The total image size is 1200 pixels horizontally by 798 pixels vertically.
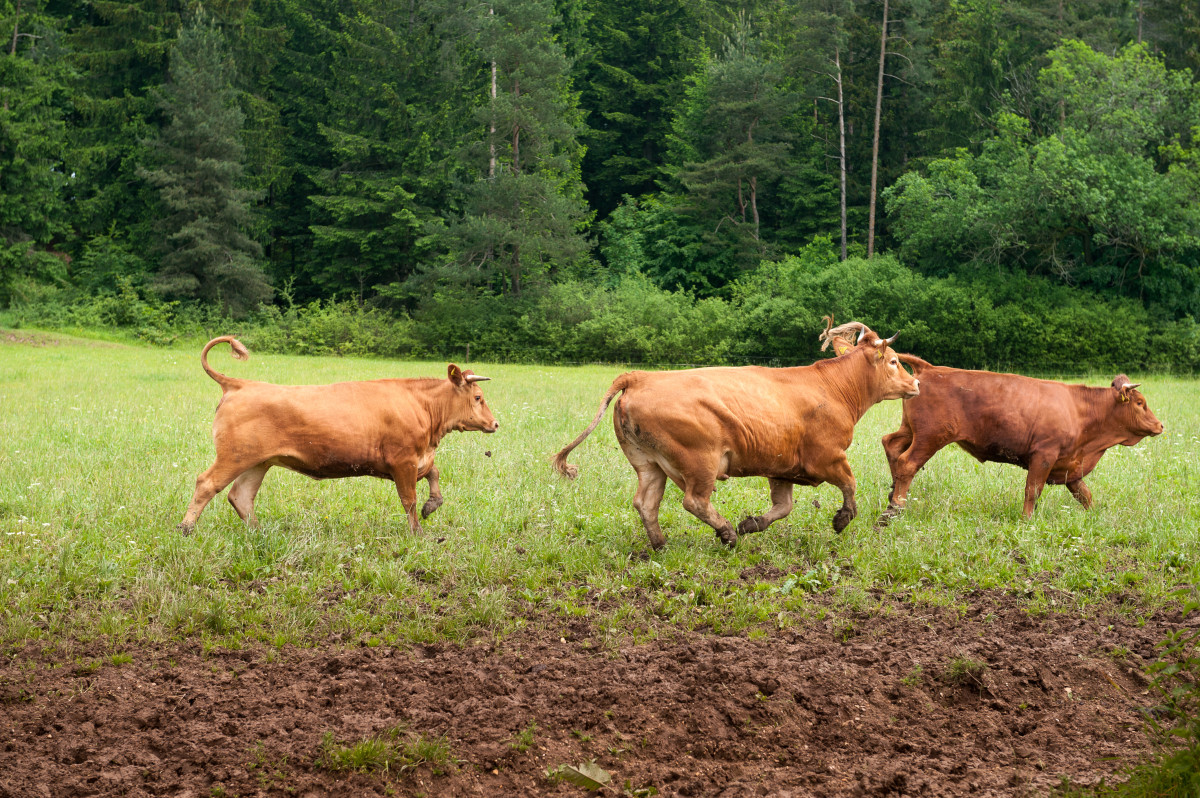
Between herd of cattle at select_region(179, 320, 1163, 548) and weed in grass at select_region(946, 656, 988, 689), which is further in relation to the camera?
herd of cattle at select_region(179, 320, 1163, 548)

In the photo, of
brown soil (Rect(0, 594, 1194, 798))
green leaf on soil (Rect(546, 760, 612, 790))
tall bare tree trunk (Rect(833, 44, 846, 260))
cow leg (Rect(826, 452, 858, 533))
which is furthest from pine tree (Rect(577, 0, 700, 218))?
green leaf on soil (Rect(546, 760, 612, 790))

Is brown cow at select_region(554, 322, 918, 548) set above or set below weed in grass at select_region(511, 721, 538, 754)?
above

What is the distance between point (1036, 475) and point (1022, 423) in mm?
500

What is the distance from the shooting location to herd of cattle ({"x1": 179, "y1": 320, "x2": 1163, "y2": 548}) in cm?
769

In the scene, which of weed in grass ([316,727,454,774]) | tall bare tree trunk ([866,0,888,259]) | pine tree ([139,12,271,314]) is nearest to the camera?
weed in grass ([316,727,454,774])

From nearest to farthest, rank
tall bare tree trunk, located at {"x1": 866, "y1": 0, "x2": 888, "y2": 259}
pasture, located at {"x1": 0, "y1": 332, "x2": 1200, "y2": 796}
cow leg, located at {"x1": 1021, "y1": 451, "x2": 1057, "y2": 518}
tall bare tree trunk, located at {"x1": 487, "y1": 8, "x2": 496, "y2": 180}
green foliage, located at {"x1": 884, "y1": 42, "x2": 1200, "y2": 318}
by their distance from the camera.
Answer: pasture, located at {"x1": 0, "y1": 332, "x2": 1200, "y2": 796}
cow leg, located at {"x1": 1021, "y1": 451, "x2": 1057, "y2": 518}
green foliage, located at {"x1": 884, "y1": 42, "x2": 1200, "y2": 318}
tall bare tree trunk, located at {"x1": 487, "y1": 8, "x2": 496, "y2": 180}
tall bare tree trunk, located at {"x1": 866, "y1": 0, "x2": 888, "y2": 259}

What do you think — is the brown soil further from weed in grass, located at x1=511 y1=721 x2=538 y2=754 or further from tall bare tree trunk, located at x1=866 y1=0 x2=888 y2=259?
tall bare tree trunk, located at x1=866 y1=0 x2=888 y2=259

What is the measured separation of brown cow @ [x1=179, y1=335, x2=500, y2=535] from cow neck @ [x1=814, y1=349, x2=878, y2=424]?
3171 millimetres

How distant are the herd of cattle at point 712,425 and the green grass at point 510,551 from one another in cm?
44

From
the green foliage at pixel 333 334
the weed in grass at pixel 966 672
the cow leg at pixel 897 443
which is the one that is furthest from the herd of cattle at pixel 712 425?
the green foliage at pixel 333 334

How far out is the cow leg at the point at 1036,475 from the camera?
9.07 m

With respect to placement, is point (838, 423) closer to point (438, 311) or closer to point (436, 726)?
point (436, 726)

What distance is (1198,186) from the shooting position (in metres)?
37.3

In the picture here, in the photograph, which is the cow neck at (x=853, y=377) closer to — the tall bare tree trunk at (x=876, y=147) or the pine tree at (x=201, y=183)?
the tall bare tree trunk at (x=876, y=147)
